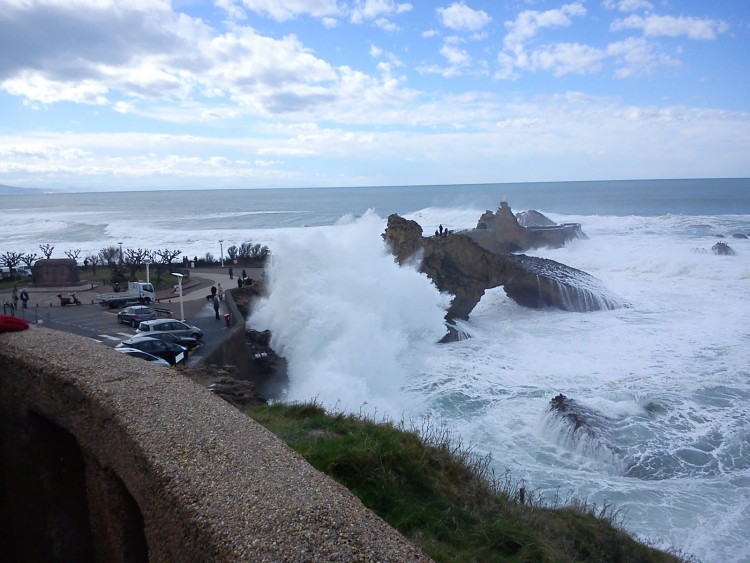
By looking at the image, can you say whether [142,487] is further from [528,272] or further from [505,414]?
[528,272]

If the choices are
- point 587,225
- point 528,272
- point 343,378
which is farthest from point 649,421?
point 587,225

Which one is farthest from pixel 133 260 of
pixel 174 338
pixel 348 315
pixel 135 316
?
pixel 174 338

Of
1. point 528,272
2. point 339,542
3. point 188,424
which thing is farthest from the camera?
point 528,272

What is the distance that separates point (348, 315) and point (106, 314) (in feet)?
32.7

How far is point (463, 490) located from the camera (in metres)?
7.26

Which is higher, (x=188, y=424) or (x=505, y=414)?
(x=188, y=424)

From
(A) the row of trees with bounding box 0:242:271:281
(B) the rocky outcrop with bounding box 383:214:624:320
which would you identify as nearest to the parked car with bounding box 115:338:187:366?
(B) the rocky outcrop with bounding box 383:214:624:320

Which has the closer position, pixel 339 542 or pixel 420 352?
pixel 339 542

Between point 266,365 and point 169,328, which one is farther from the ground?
point 169,328

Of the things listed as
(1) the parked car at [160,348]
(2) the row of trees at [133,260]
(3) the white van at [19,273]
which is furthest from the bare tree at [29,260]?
(1) the parked car at [160,348]

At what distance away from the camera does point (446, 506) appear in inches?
261

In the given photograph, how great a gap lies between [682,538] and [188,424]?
8.75 metres

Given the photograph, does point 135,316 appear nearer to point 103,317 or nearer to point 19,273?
point 103,317

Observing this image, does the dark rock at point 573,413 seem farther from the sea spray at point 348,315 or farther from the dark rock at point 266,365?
the dark rock at point 266,365
